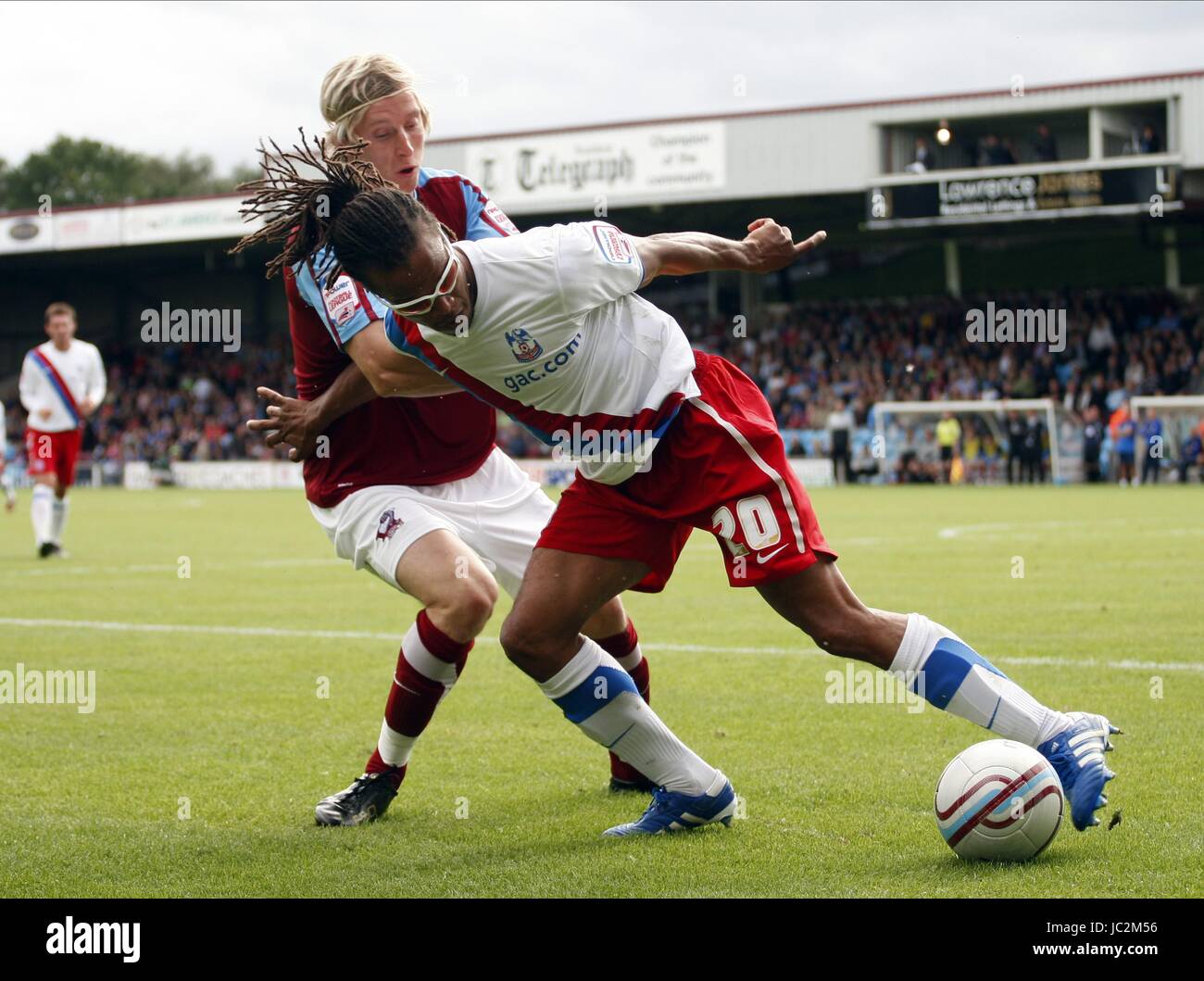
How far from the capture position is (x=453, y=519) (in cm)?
509

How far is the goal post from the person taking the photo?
29.4 m

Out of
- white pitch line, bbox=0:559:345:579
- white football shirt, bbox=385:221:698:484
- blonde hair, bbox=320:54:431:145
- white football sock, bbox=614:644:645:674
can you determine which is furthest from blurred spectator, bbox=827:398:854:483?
white football shirt, bbox=385:221:698:484

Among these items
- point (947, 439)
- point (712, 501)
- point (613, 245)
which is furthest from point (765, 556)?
point (947, 439)

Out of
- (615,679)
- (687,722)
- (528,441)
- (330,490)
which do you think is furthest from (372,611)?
(528,441)

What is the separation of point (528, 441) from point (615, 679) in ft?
105

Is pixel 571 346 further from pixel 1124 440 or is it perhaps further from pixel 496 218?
pixel 1124 440

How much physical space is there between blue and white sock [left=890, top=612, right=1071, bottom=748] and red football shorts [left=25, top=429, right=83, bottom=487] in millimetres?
11907

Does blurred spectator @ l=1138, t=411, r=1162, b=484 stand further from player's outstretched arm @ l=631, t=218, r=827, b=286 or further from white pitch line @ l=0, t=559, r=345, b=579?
player's outstretched arm @ l=631, t=218, r=827, b=286

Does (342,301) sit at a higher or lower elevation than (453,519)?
higher

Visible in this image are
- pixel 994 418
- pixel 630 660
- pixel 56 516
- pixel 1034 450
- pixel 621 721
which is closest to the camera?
pixel 621 721

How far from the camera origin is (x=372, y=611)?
10156 mm

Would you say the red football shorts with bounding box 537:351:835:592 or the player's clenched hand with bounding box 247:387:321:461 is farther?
the player's clenched hand with bounding box 247:387:321:461

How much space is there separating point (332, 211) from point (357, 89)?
98cm

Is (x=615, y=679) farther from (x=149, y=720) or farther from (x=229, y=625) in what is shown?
(x=229, y=625)
